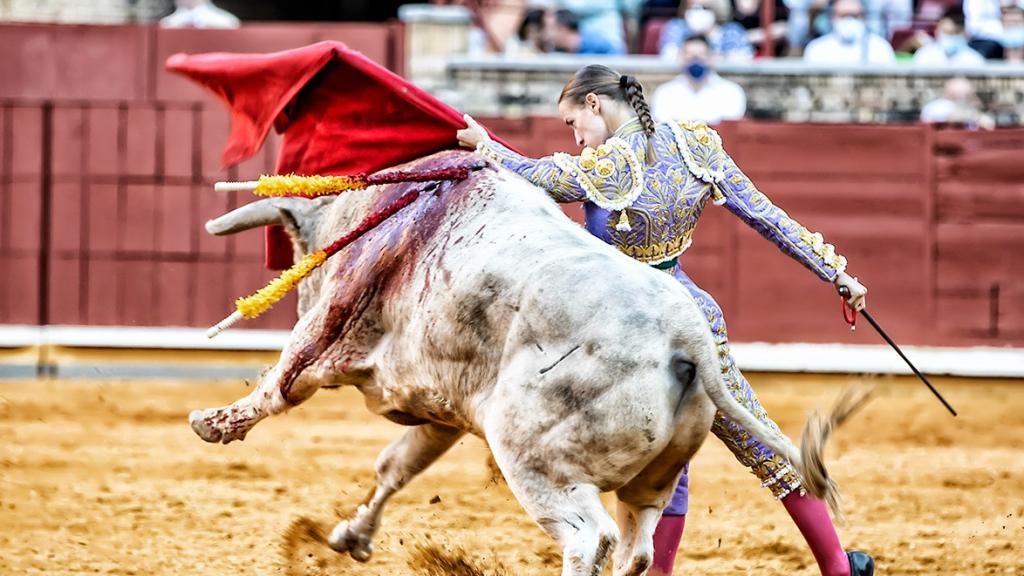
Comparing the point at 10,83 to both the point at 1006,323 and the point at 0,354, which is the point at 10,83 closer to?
the point at 0,354

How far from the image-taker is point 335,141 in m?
3.69

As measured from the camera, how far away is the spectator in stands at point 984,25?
8.39m

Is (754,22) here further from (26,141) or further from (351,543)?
(351,543)

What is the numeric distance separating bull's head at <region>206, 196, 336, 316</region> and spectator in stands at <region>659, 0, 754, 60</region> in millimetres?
4586

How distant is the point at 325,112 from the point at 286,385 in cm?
74

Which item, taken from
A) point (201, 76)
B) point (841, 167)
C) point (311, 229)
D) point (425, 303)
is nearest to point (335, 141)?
point (311, 229)

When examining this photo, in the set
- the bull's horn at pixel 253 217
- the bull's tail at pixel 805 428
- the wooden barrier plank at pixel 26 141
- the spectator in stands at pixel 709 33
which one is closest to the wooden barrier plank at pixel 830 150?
the spectator in stands at pixel 709 33

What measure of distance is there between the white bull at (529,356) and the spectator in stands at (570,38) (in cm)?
495

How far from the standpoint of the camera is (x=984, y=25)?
8.45m

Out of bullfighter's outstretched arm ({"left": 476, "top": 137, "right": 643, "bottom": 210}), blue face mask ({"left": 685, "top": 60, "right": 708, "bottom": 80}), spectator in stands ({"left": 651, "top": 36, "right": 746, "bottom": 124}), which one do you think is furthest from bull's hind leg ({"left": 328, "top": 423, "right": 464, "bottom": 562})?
blue face mask ({"left": 685, "top": 60, "right": 708, "bottom": 80})

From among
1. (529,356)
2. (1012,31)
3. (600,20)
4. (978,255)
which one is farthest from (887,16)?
(529,356)

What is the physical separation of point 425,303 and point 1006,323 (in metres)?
5.60

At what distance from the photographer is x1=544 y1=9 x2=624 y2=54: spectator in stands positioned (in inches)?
327

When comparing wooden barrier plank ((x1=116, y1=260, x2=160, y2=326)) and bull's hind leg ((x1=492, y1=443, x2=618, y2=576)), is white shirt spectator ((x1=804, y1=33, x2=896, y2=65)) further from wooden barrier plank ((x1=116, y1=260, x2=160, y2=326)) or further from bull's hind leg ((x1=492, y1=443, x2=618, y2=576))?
bull's hind leg ((x1=492, y1=443, x2=618, y2=576))
